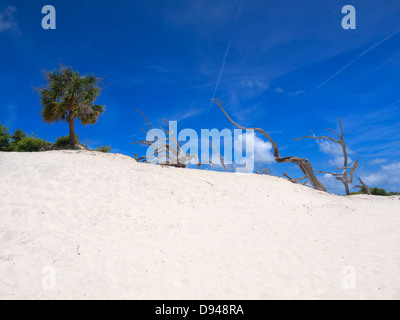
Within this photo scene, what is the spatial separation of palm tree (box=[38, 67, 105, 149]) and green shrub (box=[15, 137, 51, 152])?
3563 mm

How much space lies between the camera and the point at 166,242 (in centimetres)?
710

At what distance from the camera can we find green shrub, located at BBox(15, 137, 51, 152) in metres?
24.1

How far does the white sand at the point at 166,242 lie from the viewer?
4.89 meters

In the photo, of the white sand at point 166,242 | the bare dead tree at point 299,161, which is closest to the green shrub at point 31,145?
the white sand at point 166,242

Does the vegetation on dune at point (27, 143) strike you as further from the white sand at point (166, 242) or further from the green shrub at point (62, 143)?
the white sand at point (166, 242)

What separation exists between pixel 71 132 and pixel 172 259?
21.6 metres

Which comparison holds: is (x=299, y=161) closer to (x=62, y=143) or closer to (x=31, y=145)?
(x=62, y=143)

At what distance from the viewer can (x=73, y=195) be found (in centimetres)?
849

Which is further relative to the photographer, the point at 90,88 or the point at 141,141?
the point at 90,88

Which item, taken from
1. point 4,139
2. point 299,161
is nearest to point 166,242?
point 299,161
